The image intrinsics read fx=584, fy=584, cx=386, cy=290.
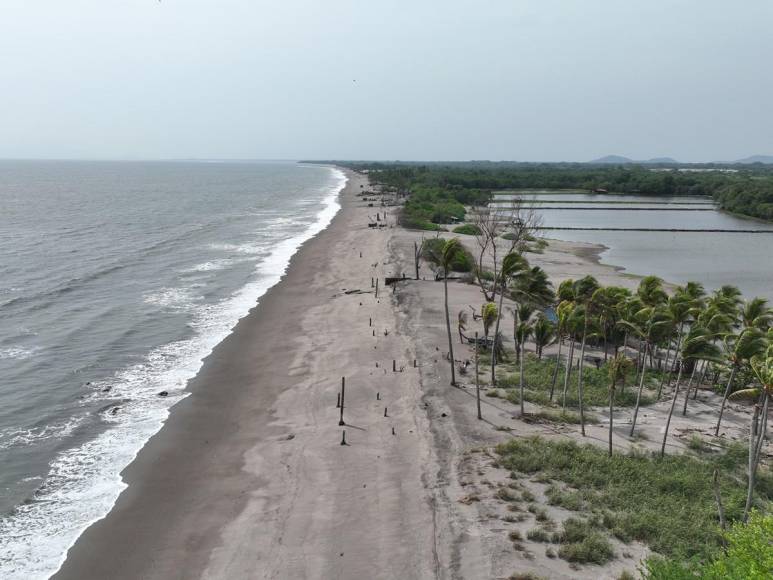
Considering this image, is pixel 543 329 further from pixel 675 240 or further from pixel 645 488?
pixel 675 240

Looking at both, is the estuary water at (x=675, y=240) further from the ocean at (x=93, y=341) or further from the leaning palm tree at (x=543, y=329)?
the ocean at (x=93, y=341)

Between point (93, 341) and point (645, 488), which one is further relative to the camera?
point (93, 341)

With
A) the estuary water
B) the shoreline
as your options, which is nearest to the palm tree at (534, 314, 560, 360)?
the shoreline

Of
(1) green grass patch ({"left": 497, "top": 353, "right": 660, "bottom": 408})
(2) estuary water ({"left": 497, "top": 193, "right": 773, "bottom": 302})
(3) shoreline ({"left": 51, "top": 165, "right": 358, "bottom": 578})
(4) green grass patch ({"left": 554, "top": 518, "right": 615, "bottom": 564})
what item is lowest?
(3) shoreline ({"left": 51, "top": 165, "right": 358, "bottom": 578})

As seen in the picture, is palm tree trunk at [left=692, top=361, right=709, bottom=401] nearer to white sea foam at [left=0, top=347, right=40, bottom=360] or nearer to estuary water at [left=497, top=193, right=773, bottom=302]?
estuary water at [left=497, top=193, right=773, bottom=302]

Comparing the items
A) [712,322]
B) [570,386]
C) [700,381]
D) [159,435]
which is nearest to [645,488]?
[570,386]

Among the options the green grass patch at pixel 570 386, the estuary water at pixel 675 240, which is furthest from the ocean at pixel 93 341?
the estuary water at pixel 675 240
